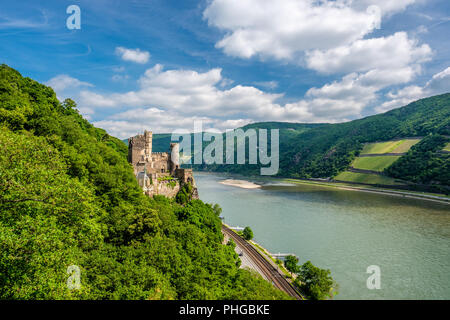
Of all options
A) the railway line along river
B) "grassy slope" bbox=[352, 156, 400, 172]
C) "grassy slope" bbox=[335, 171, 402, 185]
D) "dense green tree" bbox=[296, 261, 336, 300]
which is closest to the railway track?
"dense green tree" bbox=[296, 261, 336, 300]

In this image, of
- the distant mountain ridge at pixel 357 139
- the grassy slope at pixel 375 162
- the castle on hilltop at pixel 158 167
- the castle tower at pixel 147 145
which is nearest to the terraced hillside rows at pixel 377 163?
the grassy slope at pixel 375 162

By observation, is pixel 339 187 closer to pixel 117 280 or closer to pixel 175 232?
pixel 175 232

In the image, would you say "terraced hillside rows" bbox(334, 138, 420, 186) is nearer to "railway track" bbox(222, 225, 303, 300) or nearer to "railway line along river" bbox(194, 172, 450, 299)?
"railway line along river" bbox(194, 172, 450, 299)

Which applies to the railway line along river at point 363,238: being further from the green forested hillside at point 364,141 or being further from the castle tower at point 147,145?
the green forested hillside at point 364,141

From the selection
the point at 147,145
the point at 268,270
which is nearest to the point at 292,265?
the point at 268,270

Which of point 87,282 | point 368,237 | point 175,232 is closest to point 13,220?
point 87,282

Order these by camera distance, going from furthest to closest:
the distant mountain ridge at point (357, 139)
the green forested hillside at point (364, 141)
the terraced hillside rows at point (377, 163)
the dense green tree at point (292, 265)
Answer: the distant mountain ridge at point (357, 139) → the green forested hillside at point (364, 141) → the terraced hillside rows at point (377, 163) → the dense green tree at point (292, 265)

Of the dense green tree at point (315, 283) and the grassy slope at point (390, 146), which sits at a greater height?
the grassy slope at point (390, 146)
